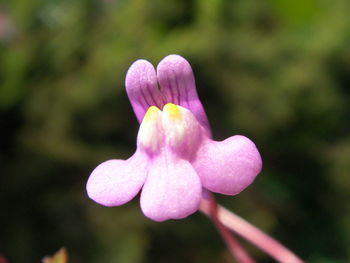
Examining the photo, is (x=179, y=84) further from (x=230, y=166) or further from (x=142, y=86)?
(x=230, y=166)

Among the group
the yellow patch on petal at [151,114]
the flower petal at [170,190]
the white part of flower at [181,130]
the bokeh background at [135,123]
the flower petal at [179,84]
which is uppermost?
the flower petal at [179,84]

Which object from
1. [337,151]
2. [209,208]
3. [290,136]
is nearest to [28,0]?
[290,136]

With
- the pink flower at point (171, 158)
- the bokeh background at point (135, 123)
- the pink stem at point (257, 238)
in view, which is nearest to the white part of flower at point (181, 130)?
the pink flower at point (171, 158)

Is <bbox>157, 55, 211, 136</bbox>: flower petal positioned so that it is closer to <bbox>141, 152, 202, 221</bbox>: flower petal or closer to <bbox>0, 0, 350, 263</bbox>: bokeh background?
<bbox>141, 152, 202, 221</bbox>: flower petal

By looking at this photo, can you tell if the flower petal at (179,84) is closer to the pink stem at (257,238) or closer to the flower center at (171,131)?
the flower center at (171,131)

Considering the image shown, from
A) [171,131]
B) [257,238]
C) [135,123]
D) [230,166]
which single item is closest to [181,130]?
[171,131]
